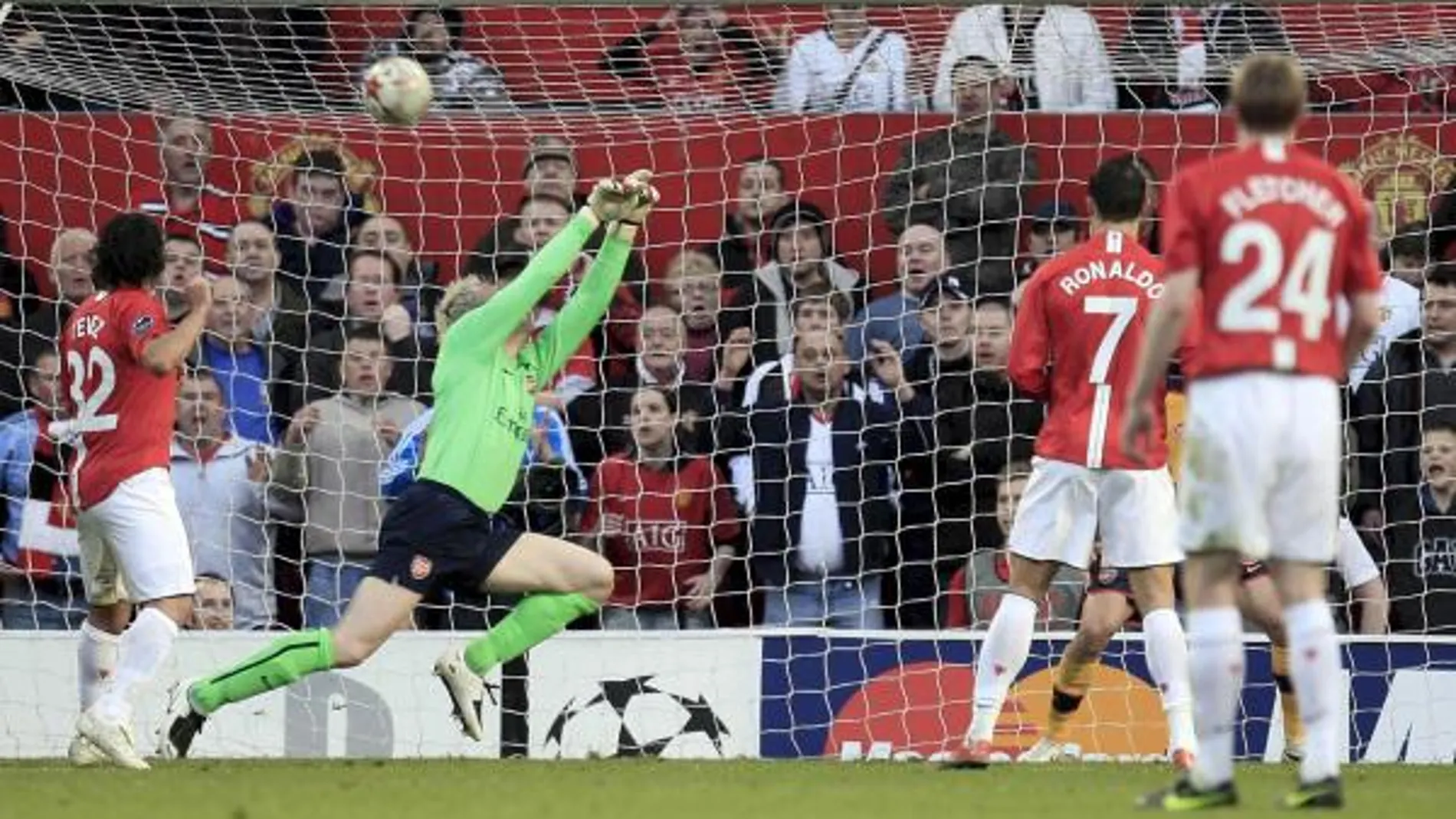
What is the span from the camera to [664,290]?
1410 centimetres

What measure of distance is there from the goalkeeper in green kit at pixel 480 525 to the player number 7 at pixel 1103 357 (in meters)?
1.79

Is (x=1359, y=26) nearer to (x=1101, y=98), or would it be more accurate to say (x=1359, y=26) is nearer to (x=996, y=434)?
(x=1101, y=98)

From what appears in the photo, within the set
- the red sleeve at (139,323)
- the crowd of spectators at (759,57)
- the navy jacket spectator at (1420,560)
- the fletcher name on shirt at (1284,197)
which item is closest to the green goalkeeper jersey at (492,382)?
the red sleeve at (139,323)

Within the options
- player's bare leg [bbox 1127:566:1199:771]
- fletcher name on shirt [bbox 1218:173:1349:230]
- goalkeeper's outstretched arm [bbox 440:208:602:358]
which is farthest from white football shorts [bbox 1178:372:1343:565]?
goalkeeper's outstretched arm [bbox 440:208:602:358]

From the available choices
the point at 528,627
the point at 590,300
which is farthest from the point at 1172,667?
the point at 590,300

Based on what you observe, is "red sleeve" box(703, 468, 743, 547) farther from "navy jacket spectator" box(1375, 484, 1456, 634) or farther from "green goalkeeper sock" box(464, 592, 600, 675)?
"navy jacket spectator" box(1375, 484, 1456, 634)

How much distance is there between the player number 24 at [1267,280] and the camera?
802 centimetres

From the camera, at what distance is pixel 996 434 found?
44.1 feet

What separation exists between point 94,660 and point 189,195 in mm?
3495

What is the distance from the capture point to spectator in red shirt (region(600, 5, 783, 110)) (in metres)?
13.8

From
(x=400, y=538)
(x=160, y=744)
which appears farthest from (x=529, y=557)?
(x=160, y=744)

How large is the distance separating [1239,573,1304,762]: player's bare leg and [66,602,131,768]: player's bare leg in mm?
4309

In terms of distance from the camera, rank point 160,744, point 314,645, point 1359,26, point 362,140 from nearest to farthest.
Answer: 1. point 314,645
2. point 160,744
3. point 1359,26
4. point 362,140

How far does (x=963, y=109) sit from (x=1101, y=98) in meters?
0.88
